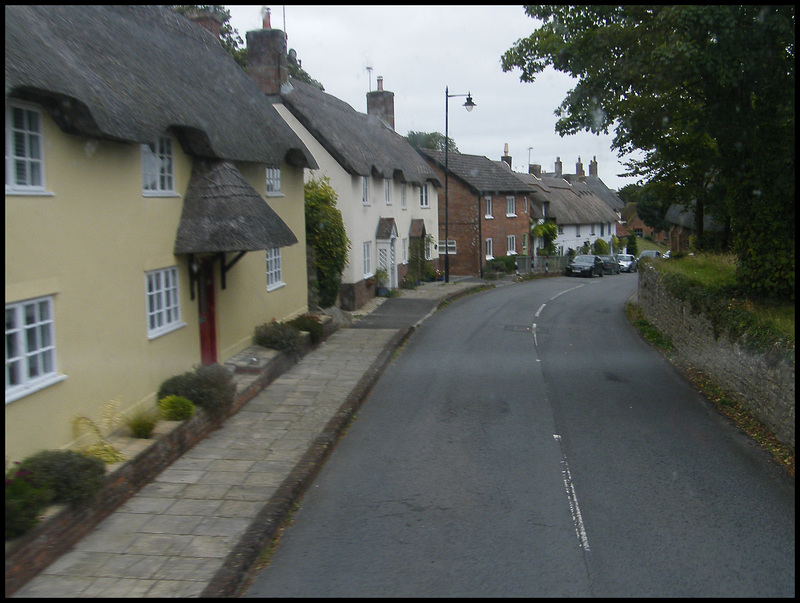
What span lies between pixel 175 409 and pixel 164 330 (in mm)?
1754

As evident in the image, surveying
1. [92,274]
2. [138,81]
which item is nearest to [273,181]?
[138,81]

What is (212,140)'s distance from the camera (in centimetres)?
1177

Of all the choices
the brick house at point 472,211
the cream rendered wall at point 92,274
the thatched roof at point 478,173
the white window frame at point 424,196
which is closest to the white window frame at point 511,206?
the brick house at point 472,211

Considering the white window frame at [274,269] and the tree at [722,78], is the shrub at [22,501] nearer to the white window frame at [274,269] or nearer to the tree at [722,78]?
the white window frame at [274,269]

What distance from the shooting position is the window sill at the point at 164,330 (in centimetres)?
1050

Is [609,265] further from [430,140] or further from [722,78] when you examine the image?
[430,140]

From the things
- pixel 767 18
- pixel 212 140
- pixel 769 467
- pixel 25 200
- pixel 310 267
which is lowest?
pixel 769 467

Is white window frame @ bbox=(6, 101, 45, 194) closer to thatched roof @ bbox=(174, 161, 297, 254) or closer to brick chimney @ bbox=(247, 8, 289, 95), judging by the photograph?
thatched roof @ bbox=(174, 161, 297, 254)

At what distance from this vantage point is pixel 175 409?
380 inches

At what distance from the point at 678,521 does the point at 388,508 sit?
299cm

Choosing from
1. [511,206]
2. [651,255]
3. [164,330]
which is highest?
[511,206]

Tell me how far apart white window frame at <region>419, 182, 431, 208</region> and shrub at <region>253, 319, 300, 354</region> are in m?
23.2

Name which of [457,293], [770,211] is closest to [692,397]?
[770,211]

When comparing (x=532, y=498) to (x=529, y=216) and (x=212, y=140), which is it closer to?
(x=212, y=140)
